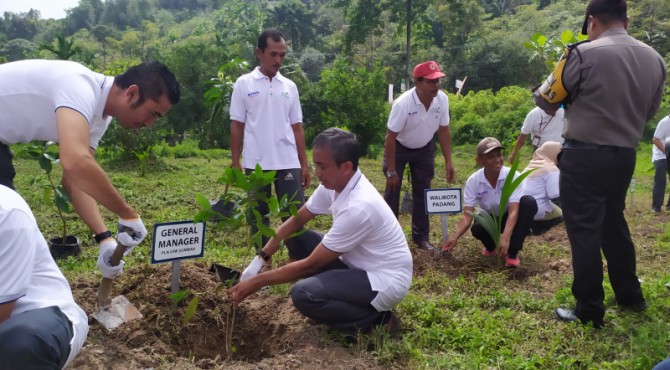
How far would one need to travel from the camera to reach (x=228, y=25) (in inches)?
2781

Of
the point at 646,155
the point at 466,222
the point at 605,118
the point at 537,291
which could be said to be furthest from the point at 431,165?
the point at 646,155

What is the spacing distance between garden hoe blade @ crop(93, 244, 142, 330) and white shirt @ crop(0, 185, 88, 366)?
0.89 meters

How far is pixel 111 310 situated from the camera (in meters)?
2.95

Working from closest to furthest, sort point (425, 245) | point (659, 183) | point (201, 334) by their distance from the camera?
Answer: point (201, 334) → point (425, 245) → point (659, 183)

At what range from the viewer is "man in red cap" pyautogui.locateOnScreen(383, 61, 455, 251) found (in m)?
4.60

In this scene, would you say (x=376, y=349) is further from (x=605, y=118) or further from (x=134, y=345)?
(x=605, y=118)

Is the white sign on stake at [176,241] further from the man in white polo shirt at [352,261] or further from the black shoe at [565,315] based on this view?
the black shoe at [565,315]

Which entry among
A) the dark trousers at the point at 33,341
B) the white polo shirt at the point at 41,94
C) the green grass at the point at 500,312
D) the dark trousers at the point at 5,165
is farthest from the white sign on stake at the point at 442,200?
the dark trousers at the point at 33,341

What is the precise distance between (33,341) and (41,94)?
3.71 feet

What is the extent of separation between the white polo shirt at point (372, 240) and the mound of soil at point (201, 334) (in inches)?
14.4

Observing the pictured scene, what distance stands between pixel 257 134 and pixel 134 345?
6.19ft

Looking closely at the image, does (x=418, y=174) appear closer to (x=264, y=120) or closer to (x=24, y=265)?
(x=264, y=120)

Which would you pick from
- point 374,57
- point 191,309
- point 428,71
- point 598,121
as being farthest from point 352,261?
point 374,57

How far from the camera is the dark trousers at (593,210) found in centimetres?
291
